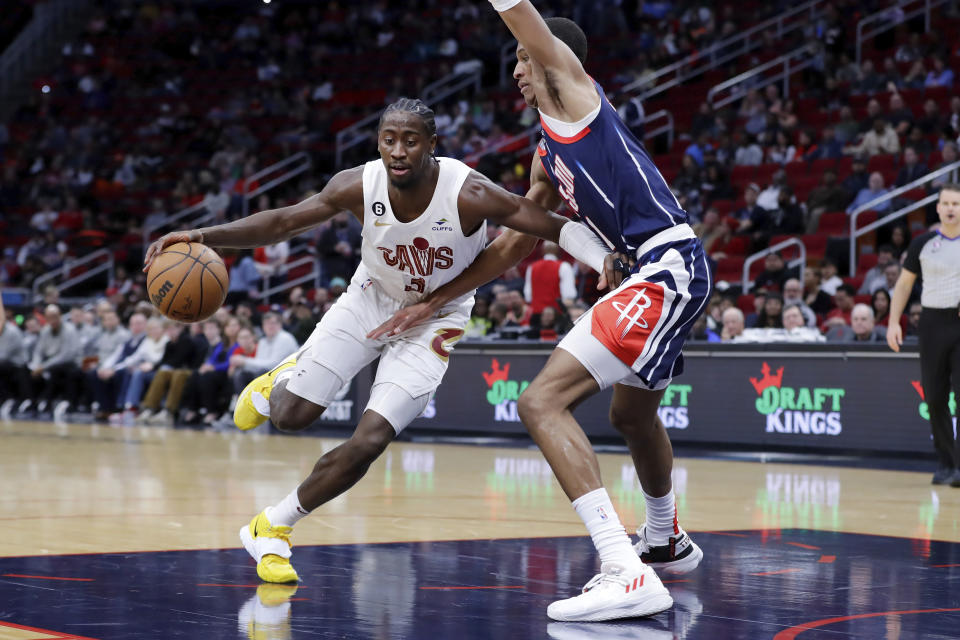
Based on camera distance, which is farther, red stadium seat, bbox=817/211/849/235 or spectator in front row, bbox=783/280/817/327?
red stadium seat, bbox=817/211/849/235

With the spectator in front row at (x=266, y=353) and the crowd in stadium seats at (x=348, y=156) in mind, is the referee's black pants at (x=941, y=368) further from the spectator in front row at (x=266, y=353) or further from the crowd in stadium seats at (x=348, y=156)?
the spectator in front row at (x=266, y=353)

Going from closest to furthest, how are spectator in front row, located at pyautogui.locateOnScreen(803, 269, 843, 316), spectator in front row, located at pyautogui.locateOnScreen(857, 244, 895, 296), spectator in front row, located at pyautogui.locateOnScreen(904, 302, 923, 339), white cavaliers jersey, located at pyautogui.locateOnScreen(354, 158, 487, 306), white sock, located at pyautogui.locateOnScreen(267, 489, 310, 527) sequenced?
1. white sock, located at pyautogui.locateOnScreen(267, 489, 310, 527)
2. white cavaliers jersey, located at pyautogui.locateOnScreen(354, 158, 487, 306)
3. spectator in front row, located at pyautogui.locateOnScreen(904, 302, 923, 339)
4. spectator in front row, located at pyautogui.locateOnScreen(857, 244, 895, 296)
5. spectator in front row, located at pyautogui.locateOnScreen(803, 269, 843, 316)

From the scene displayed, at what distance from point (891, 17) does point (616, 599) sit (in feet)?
55.0

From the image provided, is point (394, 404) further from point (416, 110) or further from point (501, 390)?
point (501, 390)

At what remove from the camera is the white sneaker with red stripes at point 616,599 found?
168 inches

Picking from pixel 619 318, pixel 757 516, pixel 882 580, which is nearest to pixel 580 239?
pixel 619 318

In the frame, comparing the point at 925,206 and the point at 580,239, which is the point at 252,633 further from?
the point at 925,206

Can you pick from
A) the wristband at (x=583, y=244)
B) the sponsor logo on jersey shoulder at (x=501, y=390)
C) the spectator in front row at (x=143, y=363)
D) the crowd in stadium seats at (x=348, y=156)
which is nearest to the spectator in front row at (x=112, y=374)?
the crowd in stadium seats at (x=348, y=156)

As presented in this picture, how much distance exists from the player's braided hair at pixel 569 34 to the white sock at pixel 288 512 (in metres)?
2.01

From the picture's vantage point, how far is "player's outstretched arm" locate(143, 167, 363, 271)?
5.16 meters

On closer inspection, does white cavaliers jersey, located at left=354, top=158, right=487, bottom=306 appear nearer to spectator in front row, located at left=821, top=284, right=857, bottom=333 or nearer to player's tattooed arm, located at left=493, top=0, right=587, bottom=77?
player's tattooed arm, located at left=493, top=0, right=587, bottom=77

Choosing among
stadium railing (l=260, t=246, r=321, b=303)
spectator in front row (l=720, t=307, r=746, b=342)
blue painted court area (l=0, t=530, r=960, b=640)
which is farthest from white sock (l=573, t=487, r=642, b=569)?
stadium railing (l=260, t=246, r=321, b=303)

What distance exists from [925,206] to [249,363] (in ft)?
25.7

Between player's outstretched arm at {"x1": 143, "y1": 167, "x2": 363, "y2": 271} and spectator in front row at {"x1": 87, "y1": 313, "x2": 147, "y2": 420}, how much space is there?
12.4 metres
